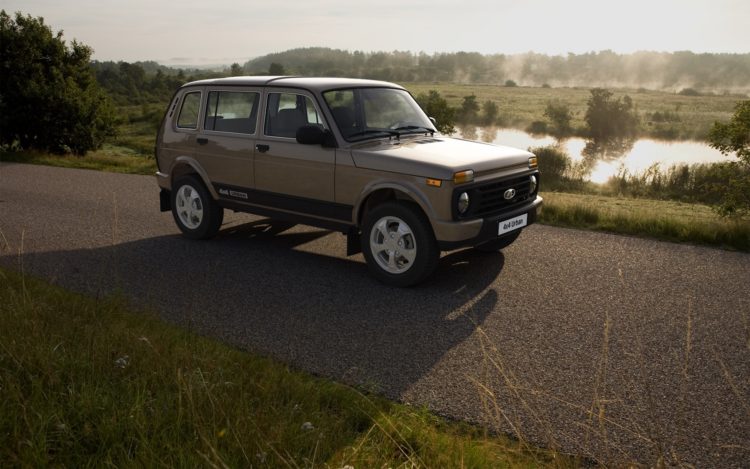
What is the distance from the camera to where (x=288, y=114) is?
7637 mm

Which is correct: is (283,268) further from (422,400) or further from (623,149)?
(623,149)

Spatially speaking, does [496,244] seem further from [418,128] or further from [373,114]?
[373,114]

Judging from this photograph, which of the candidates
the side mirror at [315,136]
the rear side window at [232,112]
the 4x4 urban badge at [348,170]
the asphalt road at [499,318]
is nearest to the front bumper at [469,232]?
the 4x4 urban badge at [348,170]

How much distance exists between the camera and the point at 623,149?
53.1 meters

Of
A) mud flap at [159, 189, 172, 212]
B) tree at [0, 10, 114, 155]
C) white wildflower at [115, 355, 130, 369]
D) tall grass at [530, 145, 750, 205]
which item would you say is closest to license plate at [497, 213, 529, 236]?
white wildflower at [115, 355, 130, 369]

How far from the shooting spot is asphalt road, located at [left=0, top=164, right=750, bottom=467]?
4162mm

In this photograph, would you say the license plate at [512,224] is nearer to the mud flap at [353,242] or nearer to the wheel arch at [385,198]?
the wheel arch at [385,198]

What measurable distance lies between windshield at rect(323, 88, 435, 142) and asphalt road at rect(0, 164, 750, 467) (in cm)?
156

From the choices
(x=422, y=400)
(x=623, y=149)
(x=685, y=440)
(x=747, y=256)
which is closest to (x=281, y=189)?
(x=422, y=400)

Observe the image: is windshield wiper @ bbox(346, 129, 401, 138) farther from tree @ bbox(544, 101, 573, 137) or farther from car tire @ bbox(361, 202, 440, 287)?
tree @ bbox(544, 101, 573, 137)

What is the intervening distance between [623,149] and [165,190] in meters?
49.8

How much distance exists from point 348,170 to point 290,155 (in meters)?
0.85

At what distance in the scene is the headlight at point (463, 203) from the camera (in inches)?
254

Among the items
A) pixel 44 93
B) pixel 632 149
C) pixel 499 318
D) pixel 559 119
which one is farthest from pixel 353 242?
pixel 559 119
